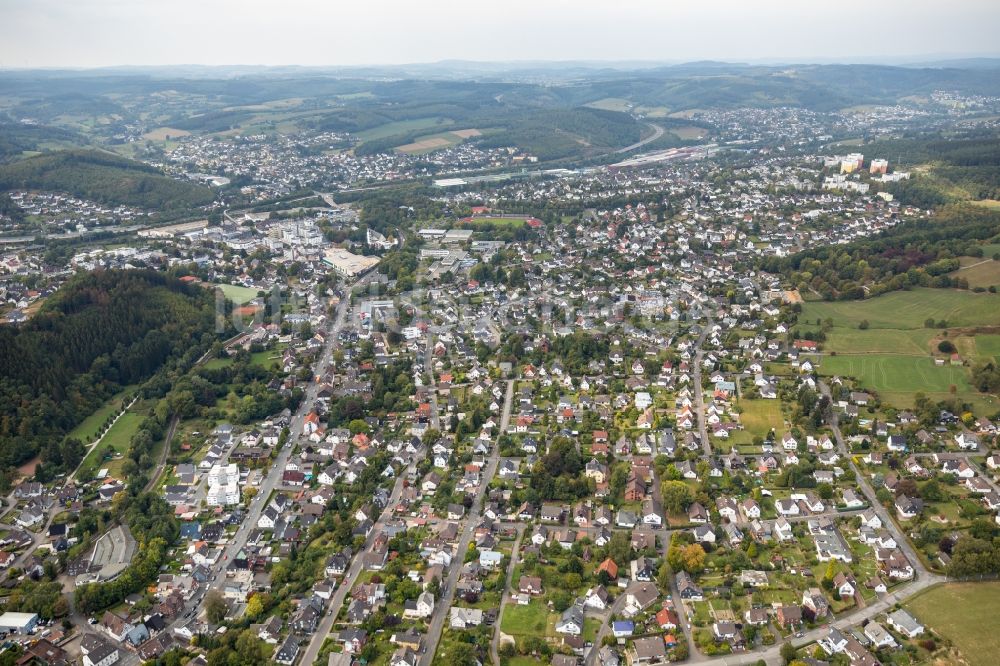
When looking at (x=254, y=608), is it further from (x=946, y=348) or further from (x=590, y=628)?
(x=946, y=348)

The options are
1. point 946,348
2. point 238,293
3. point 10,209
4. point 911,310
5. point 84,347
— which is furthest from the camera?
point 10,209

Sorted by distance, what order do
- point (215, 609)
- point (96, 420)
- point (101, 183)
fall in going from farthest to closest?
point (101, 183) < point (96, 420) < point (215, 609)

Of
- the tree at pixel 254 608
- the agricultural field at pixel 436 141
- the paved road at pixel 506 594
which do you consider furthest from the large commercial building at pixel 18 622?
the agricultural field at pixel 436 141

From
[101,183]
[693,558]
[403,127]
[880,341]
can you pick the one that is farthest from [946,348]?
[403,127]

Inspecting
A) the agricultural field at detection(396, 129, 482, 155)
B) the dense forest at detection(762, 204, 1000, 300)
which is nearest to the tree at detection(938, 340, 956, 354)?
the dense forest at detection(762, 204, 1000, 300)

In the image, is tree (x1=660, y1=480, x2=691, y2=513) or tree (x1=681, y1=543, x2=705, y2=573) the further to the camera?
tree (x1=660, y1=480, x2=691, y2=513)

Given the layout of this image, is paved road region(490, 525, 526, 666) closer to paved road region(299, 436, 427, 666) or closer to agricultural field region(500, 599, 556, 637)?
agricultural field region(500, 599, 556, 637)
